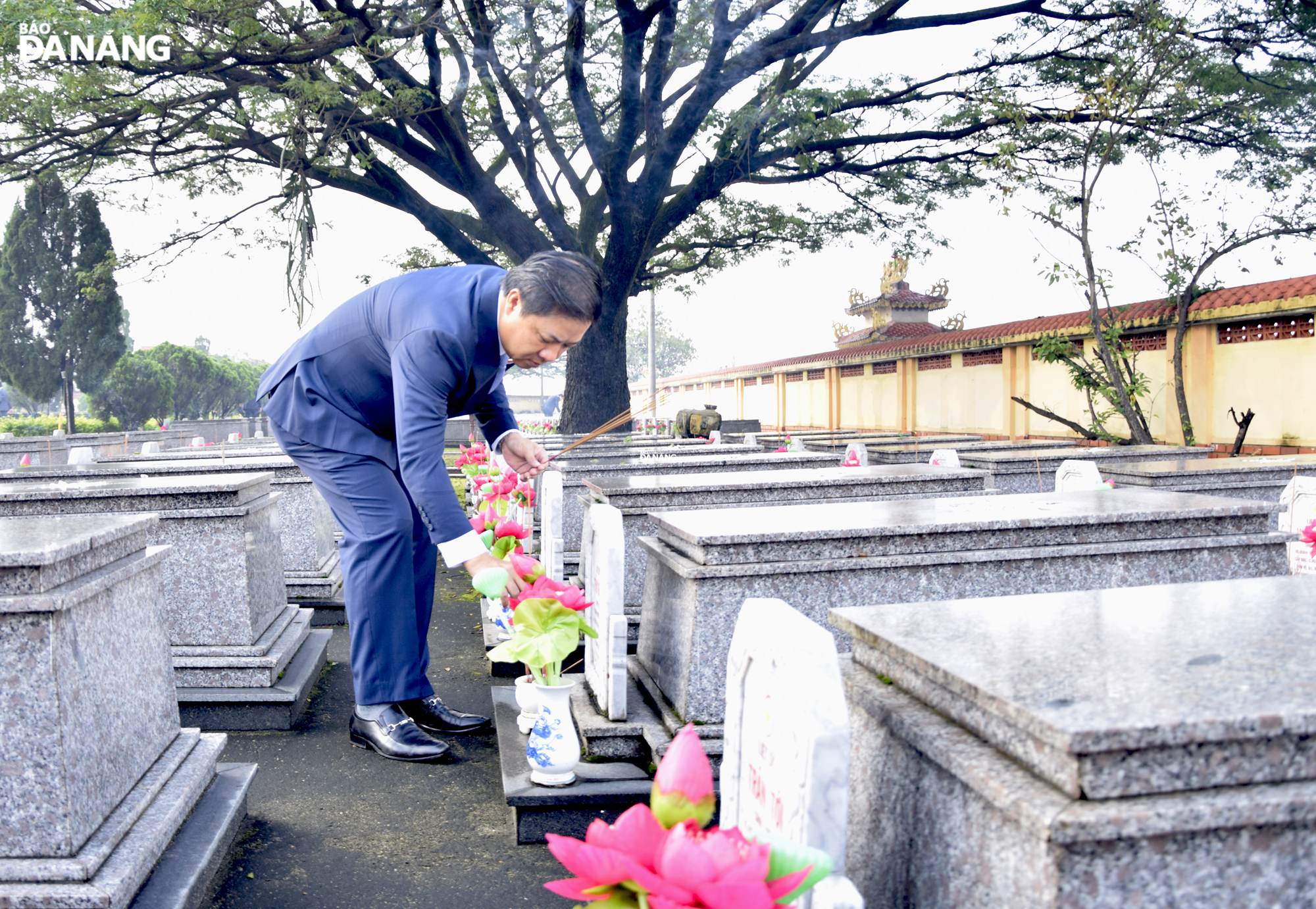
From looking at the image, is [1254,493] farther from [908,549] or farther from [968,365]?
[968,365]

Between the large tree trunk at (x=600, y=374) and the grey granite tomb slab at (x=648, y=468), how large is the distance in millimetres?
8011

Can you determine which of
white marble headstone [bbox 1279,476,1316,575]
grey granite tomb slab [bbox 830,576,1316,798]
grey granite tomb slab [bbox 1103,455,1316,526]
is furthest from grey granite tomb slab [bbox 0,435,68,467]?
grey granite tomb slab [bbox 830,576,1316,798]

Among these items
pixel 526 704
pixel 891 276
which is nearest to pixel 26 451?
pixel 526 704

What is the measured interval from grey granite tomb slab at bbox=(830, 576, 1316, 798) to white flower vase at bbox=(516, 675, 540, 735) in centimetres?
147

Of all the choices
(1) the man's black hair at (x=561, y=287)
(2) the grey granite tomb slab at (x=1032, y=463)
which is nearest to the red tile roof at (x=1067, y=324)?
(2) the grey granite tomb slab at (x=1032, y=463)

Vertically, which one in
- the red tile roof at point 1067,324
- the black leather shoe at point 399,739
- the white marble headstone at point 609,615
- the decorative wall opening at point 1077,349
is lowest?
the black leather shoe at point 399,739

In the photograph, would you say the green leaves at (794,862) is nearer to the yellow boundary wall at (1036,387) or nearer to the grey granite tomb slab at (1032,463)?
the yellow boundary wall at (1036,387)

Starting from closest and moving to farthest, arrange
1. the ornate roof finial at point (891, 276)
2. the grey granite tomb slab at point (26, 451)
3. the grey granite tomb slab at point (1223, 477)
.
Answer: the grey granite tomb slab at point (1223, 477) < the grey granite tomb slab at point (26, 451) < the ornate roof finial at point (891, 276)

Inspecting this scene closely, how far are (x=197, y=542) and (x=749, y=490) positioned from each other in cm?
216

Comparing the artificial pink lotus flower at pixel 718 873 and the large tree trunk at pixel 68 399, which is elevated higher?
the large tree trunk at pixel 68 399

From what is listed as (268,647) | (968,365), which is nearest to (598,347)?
(968,365)

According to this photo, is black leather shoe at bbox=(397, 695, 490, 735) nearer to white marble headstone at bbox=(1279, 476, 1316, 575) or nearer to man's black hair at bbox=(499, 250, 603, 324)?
man's black hair at bbox=(499, 250, 603, 324)

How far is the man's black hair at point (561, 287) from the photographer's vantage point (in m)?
2.51

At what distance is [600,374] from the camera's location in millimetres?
13711
